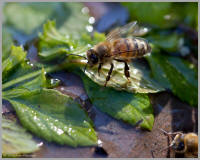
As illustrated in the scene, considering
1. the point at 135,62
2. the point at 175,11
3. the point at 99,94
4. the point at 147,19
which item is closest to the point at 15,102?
the point at 99,94

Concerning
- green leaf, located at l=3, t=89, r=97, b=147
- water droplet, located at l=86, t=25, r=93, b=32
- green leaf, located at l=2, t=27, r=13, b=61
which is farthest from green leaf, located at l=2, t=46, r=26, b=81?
water droplet, located at l=86, t=25, r=93, b=32

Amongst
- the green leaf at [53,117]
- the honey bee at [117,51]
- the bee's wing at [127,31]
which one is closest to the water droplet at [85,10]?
the bee's wing at [127,31]

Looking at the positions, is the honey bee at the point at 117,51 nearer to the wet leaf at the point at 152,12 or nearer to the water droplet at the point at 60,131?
the water droplet at the point at 60,131

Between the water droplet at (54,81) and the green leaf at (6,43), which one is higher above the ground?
the green leaf at (6,43)

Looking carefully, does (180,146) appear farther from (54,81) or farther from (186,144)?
(54,81)

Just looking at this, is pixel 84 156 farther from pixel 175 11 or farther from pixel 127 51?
pixel 175 11
